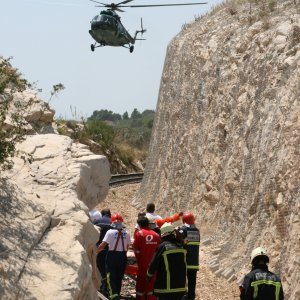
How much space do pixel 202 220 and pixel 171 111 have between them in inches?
375

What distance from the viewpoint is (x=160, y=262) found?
8219mm

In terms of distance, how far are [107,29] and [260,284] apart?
1996cm

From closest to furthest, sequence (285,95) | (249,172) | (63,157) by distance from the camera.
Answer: (63,157)
(285,95)
(249,172)

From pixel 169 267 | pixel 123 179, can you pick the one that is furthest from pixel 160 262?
pixel 123 179

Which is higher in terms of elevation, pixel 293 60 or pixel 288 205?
pixel 293 60

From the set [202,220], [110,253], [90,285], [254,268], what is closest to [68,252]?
[90,285]

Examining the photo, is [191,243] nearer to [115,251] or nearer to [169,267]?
[115,251]

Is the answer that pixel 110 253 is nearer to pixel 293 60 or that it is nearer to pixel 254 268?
pixel 254 268

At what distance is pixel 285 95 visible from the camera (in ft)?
51.0

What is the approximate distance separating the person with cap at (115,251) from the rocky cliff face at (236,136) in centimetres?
285

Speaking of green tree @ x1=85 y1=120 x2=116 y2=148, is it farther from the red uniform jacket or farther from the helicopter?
the red uniform jacket

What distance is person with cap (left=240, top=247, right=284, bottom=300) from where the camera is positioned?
23.6ft

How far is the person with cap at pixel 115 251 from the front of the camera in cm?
1015

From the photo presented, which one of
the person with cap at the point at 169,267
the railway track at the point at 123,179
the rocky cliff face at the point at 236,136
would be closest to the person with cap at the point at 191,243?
the rocky cliff face at the point at 236,136
